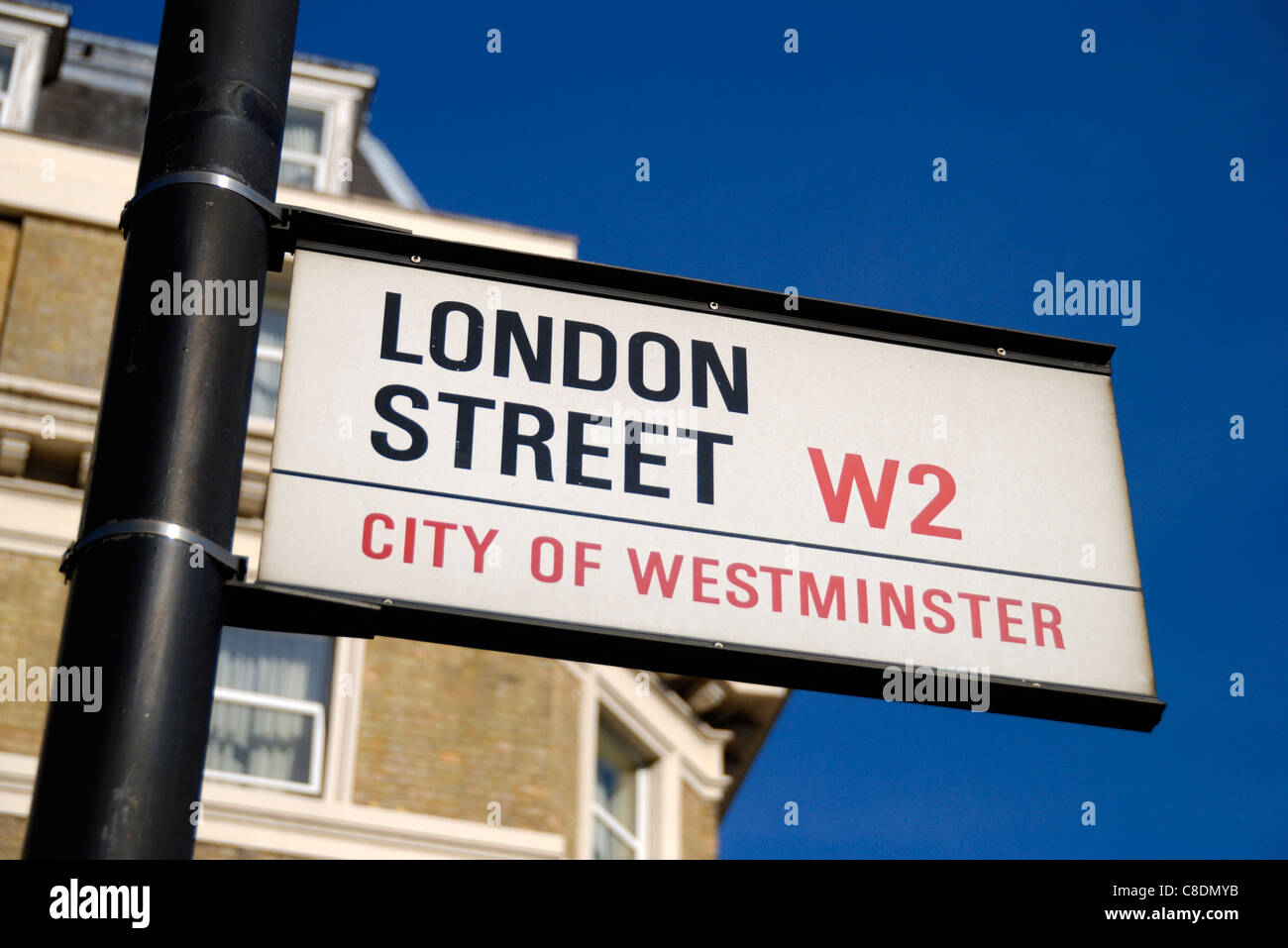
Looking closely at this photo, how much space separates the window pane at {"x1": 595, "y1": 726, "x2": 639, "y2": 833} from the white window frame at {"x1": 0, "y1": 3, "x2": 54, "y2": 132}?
26.9 ft

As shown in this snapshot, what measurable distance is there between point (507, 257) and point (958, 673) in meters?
1.28

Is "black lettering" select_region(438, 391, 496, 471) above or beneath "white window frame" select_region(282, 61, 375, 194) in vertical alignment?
beneath

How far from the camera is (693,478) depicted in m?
3.52

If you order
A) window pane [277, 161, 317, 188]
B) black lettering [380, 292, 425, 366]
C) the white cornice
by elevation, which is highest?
window pane [277, 161, 317, 188]

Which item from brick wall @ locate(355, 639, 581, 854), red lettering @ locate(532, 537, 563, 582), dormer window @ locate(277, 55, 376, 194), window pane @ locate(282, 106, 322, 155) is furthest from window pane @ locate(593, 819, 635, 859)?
red lettering @ locate(532, 537, 563, 582)

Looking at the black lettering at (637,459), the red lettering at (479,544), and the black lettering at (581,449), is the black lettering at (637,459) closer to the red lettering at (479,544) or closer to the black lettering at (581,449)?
the black lettering at (581,449)

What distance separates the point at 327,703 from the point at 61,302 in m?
4.11

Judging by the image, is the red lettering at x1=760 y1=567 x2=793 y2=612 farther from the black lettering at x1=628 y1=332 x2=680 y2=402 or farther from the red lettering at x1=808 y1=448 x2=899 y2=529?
the black lettering at x1=628 y1=332 x2=680 y2=402

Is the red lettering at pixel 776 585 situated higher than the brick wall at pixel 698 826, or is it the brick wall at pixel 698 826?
the brick wall at pixel 698 826

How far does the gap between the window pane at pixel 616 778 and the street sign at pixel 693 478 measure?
37.0ft

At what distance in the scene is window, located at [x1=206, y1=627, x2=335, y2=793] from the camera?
1288cm

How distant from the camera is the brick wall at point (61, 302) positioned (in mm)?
13953

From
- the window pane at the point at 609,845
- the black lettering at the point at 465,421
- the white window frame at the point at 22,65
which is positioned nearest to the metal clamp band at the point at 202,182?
the black lettering at the point at 465,421

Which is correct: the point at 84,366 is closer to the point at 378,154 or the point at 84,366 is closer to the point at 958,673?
the point at 378,154
